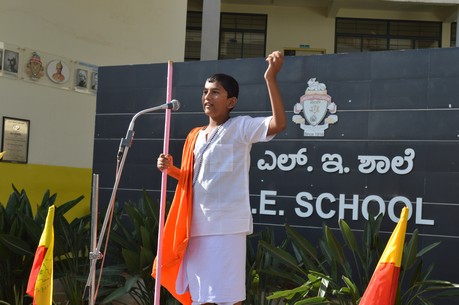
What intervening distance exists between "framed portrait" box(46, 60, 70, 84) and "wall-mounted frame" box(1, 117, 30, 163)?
2.04ft

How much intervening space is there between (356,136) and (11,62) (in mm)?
3977

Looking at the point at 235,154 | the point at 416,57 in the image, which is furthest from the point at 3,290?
the point at 416,57

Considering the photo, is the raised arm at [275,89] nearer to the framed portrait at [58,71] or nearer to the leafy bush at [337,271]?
the leafy bush at [337,271]

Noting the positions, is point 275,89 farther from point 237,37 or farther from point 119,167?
point 237,37

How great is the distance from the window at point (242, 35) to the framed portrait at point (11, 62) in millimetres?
6953

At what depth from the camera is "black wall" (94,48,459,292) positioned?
535cm

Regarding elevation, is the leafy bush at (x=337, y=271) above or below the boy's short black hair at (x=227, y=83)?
below

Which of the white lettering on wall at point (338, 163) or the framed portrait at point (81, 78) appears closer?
the white lettering on wall at point (338, 163)

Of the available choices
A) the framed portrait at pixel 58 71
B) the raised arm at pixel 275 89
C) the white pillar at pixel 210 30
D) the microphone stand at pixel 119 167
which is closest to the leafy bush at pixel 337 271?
the microphone stand at pixel 119 167

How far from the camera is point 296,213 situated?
581 centimetres

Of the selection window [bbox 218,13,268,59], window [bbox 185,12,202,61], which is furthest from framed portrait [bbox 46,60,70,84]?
window [bbox 218,13,268,59]

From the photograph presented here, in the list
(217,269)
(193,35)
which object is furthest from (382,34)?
(217,269)

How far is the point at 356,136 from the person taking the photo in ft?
18.6

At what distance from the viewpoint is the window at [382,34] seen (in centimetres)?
1402
